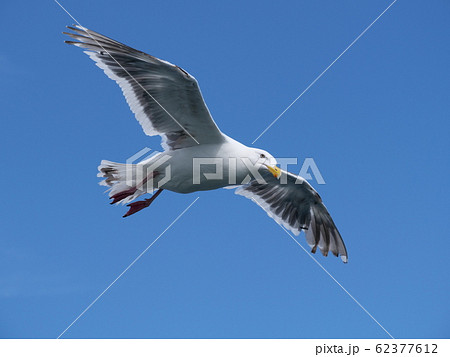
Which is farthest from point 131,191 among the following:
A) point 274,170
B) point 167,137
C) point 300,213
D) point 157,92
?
point 300,213

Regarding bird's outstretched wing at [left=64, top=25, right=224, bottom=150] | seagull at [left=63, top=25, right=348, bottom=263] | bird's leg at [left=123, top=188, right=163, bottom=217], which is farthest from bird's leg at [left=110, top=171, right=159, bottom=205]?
bird's outstretched wing at [left=64, top=25, right=224, bottom=150]

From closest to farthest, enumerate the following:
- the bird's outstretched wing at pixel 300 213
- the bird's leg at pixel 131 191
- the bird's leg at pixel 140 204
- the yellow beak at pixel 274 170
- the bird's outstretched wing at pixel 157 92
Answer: the bird's outstretched wing at pixel 157 92 < the bird's leg at pixel 131 191 < the yellow beak at pixel 274 170 < the bird's leg at pixel 140 204 < the bird's outstretched wing at pixel 300 213

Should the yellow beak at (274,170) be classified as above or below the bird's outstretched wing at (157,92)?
below

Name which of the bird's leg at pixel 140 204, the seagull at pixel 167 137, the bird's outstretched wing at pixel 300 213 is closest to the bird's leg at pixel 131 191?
the seagull at pixel 167 137

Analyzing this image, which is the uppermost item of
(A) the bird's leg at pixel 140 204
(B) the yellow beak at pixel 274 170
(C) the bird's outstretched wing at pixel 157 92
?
(C) the bird's outstretched wing at pixel 157 92

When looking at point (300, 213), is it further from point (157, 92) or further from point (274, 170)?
point (157, 92)

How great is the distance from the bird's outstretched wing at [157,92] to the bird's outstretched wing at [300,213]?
216cm

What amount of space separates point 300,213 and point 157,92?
3678 mm

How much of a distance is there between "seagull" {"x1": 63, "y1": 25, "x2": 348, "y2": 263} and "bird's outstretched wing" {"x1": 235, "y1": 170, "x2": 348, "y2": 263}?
1.27 m

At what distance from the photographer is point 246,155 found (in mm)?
7910

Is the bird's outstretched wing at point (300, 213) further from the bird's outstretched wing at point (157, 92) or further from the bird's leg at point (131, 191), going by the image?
the bird's leg at point (131, 191)

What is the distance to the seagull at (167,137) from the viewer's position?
7238 millimetres

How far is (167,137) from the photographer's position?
799cm
